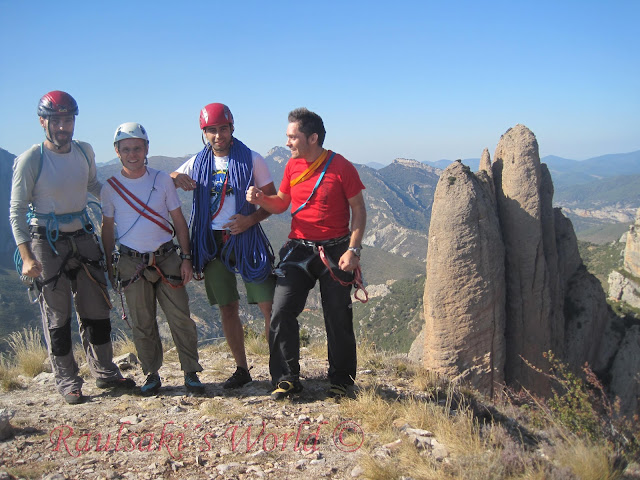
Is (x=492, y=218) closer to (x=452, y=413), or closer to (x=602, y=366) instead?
(x=602, y=366)

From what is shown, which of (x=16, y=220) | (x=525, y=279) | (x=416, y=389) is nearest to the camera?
(x=16, y=220)

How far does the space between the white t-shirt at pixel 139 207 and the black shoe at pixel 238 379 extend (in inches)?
64.9

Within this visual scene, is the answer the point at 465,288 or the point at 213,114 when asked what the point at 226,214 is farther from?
the point at 465,288

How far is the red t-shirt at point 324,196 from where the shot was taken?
4.33 m

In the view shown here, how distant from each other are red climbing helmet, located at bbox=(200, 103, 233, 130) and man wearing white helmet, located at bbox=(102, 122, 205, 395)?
606 millimetres

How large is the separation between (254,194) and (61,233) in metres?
2.01

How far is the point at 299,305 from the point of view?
4496mm

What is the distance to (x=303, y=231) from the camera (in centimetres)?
449

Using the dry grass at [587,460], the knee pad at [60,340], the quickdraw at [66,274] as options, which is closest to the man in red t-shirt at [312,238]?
the quickdraw at [66,274]

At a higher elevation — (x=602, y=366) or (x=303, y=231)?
(x=303, y=231)

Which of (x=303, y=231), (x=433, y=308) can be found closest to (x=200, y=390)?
(x=303, y=231)

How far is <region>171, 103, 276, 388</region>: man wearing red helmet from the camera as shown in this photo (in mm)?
4629

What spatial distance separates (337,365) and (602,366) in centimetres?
1532

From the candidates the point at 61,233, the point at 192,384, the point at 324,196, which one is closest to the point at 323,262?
the point at 324,196
